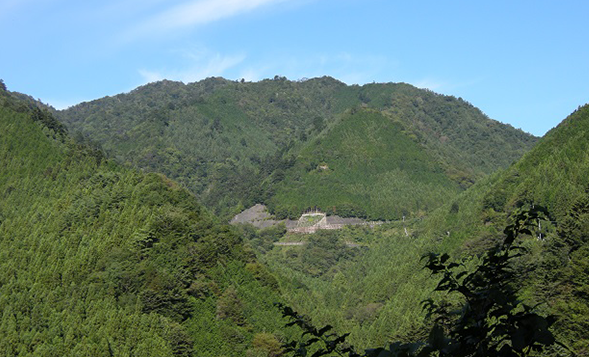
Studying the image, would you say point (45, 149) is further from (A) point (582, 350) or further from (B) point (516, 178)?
(A) point (582, 350)

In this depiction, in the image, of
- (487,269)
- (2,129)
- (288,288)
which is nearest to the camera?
(487,269)

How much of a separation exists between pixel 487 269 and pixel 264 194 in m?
147

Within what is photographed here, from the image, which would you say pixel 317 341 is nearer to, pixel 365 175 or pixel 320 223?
pixel 320 223

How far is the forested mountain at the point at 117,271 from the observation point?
5222cm

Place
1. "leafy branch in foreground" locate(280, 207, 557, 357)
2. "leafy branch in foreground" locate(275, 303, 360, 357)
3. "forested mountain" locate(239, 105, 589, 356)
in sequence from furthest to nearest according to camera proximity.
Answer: "forested mountain" locate(239, 105, 589, 356), "leafy branch in foreground" locate(275, 303, 360, 357), "leafy branch in foreground" locate(280, 207, 557, 357)

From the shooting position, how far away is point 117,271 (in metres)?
58.4

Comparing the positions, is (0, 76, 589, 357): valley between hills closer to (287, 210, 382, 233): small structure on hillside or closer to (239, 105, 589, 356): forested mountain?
(239, 105, 589, 356): forested mountain

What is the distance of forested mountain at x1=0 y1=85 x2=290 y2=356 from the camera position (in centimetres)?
5222

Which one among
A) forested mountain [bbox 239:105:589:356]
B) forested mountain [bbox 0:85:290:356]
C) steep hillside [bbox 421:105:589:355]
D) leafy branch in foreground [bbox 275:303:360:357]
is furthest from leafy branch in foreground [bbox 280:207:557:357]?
forested mountain [bbox 0:85:290:356]

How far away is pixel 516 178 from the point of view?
82.9 metres

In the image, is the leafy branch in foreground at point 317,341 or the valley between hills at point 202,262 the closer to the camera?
the leafy branch in foreground at point 317,341

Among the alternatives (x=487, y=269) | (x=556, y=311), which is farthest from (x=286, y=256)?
(x=487, y=269)

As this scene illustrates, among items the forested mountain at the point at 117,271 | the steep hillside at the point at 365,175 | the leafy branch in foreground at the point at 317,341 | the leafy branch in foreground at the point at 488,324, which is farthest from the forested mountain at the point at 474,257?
the leafy branch in foreground at the point at 488,324

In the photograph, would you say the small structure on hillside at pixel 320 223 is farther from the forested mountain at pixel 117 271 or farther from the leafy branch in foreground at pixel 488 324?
the leafy branch in foreground at pixel 488 324
